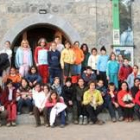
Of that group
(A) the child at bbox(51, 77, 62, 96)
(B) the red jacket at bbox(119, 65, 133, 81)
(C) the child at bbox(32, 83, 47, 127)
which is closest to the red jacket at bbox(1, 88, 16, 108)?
(C) the child at bbox(32, 83, 47, 127)

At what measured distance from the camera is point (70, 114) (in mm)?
11336

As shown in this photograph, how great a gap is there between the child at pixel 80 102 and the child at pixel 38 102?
2.75 ft

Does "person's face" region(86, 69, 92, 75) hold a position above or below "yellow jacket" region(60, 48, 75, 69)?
below

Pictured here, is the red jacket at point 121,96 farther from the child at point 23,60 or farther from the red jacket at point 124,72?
the child at point 23,60

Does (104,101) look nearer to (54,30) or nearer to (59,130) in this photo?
(59,130)

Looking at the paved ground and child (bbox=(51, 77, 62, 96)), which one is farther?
child (bbox=(51, 77, 62, 96))

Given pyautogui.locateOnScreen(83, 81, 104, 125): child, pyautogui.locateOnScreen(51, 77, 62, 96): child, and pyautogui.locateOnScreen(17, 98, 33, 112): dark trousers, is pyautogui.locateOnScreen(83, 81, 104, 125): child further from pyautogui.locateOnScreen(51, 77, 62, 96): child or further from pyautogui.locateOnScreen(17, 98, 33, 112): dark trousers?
pyautogui.locateOnScreen(17, 98, 33, 112): dark trousers

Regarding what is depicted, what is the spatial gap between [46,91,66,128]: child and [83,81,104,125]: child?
59 cm

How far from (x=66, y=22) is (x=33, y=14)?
109cm

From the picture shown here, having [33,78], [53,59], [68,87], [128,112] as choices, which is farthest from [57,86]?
[128,112]

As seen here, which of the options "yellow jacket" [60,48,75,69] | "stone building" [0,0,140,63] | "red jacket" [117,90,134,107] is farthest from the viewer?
"stone building" [0,0,140,63]

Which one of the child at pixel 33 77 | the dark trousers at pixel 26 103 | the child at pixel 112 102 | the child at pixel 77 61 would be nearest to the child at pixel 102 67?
the child at pixel 77 61

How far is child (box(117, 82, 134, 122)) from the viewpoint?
1135cm

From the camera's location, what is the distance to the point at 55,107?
10938 millimetres
